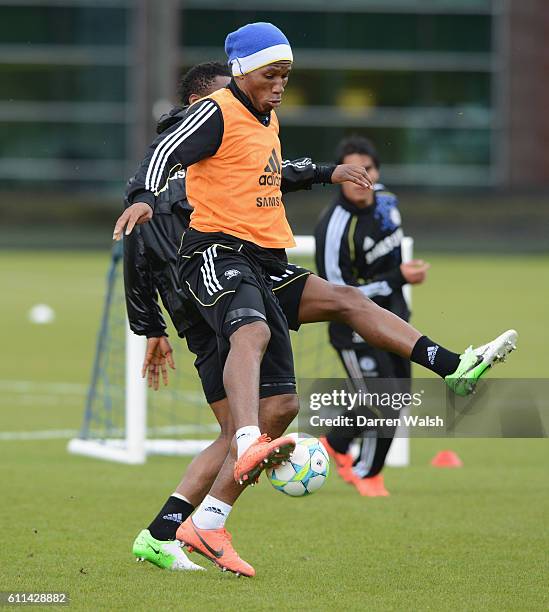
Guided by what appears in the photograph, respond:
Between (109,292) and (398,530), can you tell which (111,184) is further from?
(398,530)

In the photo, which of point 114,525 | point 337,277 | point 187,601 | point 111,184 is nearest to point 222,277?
point 187,601

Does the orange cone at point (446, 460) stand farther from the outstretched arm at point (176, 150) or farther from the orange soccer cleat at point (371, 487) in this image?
the outstretched arm at point (176, 150)

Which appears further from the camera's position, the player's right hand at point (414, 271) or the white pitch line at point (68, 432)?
the white pitch line at point (68, 432)

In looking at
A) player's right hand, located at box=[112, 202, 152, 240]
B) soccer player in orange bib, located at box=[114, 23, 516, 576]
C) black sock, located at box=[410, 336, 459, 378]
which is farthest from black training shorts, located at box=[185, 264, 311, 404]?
player's right hand, located at box=[112, 202, 152, 240]


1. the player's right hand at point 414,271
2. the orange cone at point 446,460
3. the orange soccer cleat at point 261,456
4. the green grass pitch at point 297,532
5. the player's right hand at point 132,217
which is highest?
the player's right hand at point 132,217

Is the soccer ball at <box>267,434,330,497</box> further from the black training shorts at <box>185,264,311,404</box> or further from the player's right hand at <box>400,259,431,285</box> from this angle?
the player's right hand at <box>400,259,431,285</box>

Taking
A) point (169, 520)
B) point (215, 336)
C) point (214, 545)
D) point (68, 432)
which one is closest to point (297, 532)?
point (169, 520)

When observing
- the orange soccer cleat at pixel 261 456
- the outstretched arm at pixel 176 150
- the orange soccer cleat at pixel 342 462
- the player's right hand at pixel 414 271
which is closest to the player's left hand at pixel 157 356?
the outstretched arm at pixel 176 150

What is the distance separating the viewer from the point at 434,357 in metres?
6.49

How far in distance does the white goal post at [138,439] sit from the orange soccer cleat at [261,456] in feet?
13.3

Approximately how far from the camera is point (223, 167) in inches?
250

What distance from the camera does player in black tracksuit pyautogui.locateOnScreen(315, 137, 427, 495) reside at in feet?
30.1

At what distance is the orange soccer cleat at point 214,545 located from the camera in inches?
254

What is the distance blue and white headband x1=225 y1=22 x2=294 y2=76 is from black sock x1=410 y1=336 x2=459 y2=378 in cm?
142
